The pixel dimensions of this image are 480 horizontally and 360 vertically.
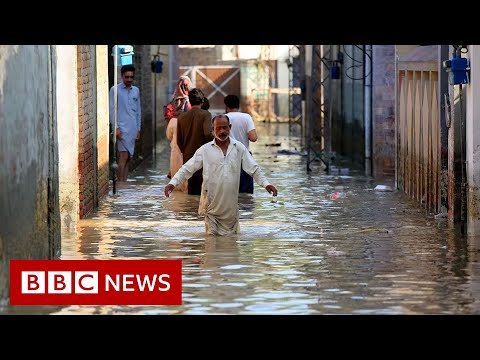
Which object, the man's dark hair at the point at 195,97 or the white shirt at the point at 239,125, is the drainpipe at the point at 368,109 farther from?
the man's dark hair at the point at 195,97

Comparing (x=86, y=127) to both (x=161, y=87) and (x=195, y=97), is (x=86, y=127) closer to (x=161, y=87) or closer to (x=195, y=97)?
(x=195, y=97)

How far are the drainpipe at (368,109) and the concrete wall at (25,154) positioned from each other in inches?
446

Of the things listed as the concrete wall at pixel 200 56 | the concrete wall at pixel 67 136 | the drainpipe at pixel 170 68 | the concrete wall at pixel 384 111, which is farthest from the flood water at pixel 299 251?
the concrete wall at pixel 200 56

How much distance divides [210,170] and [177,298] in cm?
381

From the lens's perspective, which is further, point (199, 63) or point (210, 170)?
point (199, 63)

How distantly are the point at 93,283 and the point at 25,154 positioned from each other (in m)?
1.18

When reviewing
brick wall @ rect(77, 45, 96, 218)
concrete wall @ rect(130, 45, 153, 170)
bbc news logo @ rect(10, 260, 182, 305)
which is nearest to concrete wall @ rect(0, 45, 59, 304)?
bbc news logo @ rect(10, 260, 182, 305)

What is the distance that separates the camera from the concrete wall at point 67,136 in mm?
16234

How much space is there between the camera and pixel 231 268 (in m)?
13.3

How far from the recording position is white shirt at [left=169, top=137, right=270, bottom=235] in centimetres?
1525

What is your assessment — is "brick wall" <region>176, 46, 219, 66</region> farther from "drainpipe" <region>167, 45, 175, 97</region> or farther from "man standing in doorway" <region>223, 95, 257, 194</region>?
"man standing in doorway" <region>223, 95, 257, 194</region>

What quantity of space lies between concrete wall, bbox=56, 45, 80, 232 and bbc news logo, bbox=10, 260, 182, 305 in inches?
115
